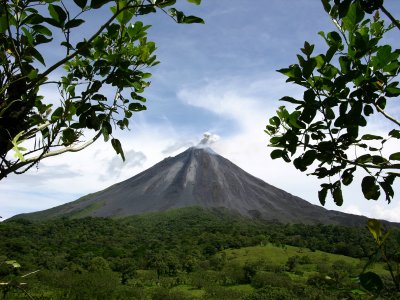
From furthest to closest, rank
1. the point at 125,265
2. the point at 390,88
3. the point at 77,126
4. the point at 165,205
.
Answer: the point at 165,205
the point at 125,265
the point at 77,126
the point at 390,88

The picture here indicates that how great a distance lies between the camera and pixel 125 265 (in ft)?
248

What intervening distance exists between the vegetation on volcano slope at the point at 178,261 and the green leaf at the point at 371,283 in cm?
3469

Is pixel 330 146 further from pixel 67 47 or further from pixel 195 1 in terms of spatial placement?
pixel 67 47

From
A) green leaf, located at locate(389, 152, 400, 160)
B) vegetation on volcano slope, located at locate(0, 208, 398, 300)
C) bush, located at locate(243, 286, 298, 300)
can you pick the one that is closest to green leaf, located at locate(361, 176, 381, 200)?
green leaf, located at locate(389, 152, 400, 160)

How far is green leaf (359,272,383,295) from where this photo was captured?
127 cm

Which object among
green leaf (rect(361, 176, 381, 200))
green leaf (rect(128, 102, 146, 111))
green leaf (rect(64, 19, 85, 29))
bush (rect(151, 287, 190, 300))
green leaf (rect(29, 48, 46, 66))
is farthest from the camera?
bush (rect(151, 287, 190, 300))

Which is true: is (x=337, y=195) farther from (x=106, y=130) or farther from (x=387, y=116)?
(x=106, y=130)

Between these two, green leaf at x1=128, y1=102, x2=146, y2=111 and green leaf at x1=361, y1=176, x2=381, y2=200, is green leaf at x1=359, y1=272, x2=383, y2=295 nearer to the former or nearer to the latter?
green leaf at x1=361, y1=176, x2=381, y2=200

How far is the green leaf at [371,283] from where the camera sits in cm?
127

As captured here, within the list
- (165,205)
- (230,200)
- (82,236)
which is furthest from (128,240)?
(230,200)

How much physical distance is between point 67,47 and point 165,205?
626 ft

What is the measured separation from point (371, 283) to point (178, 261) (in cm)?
8378

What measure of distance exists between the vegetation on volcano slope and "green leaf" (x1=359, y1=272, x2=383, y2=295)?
3469 centimetres

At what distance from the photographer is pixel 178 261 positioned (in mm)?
81812
